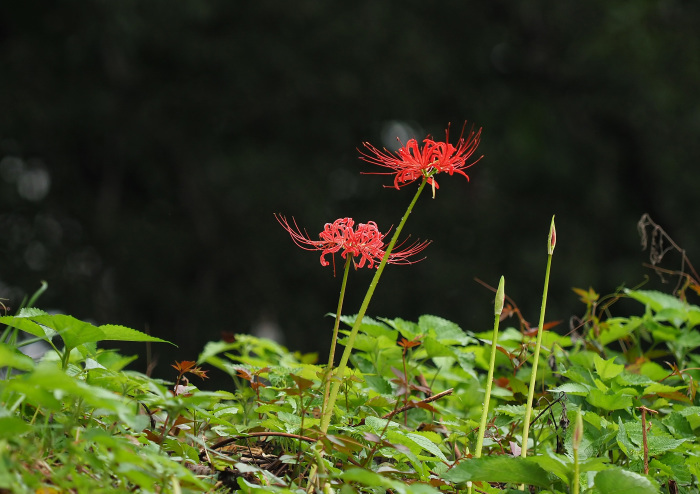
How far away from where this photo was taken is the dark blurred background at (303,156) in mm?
7047

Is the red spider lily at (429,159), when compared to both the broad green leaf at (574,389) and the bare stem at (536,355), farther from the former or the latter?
the broad green leaf at (574,389)

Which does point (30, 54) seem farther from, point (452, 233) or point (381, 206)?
point (452, 233)

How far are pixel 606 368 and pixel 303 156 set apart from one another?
6.33 metres

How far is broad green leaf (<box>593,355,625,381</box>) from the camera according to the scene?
1.46m

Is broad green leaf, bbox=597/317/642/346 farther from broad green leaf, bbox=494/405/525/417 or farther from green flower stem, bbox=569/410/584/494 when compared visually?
green flower stem, bbox=569/410/584/494

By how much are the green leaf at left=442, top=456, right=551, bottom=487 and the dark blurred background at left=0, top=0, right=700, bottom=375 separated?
5.73 m

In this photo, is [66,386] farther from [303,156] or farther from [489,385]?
[303,156]

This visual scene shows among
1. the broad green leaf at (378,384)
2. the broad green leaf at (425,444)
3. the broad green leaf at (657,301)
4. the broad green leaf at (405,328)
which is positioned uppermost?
the broad green leaf at (657,301)

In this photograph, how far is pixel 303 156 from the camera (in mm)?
7621

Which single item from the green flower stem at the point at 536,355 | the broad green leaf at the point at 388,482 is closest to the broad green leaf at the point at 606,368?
the green flower stem at the point at 536,355

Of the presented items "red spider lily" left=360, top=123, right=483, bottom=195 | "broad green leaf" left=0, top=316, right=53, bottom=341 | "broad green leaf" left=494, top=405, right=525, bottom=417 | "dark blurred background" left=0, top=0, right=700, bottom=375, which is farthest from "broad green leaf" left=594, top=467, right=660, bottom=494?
"dark blurred background" left=0, top=0, right=700, bottom=375

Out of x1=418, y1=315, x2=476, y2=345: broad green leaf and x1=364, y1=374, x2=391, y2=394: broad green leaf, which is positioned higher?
x1=418, y1=315, x2=476, y2=345: broad green leaf

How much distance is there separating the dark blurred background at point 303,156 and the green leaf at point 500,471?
18.8 feet

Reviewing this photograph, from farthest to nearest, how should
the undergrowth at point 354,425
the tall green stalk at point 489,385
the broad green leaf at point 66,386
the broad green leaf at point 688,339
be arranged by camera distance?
1. the broad green leaf at point 688,339
2. the tall green stalk at point 489,385
3. the undergrowth at point 354,425
4. the broad green leaf at point 66,386
